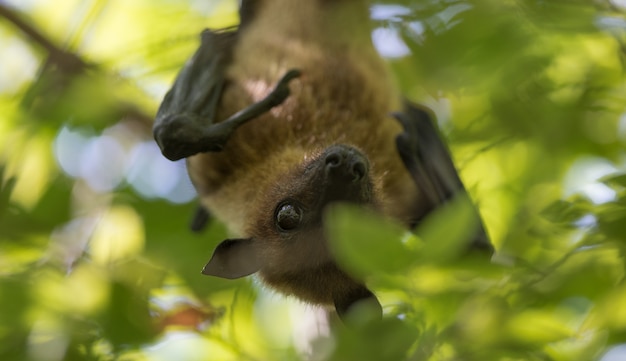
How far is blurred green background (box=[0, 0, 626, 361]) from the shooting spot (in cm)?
311

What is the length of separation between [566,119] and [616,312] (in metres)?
1.75

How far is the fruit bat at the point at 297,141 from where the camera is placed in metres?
4.37

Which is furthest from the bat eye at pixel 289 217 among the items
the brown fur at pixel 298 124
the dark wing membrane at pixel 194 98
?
the dark wing membrane at pixel 194 98

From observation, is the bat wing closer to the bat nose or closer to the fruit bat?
the fruit bat

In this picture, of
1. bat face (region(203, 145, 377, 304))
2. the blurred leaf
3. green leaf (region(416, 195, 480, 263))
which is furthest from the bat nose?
the blurred leaf

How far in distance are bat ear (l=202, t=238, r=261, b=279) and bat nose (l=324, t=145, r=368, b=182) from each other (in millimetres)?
698

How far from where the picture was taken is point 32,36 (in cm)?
550

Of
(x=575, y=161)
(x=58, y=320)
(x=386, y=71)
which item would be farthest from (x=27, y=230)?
(x=575, y=161)

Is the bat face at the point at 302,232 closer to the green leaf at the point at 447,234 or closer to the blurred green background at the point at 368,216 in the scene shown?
the blurred green background at the point at 368,216

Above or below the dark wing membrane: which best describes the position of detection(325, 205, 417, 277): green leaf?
above

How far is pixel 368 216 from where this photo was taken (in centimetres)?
289

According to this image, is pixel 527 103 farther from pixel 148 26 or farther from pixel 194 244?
pixel 148 26

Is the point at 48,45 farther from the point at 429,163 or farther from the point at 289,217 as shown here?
the point at 429,163

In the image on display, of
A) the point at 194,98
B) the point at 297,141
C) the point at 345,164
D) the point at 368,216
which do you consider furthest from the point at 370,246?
the point at 194,98
